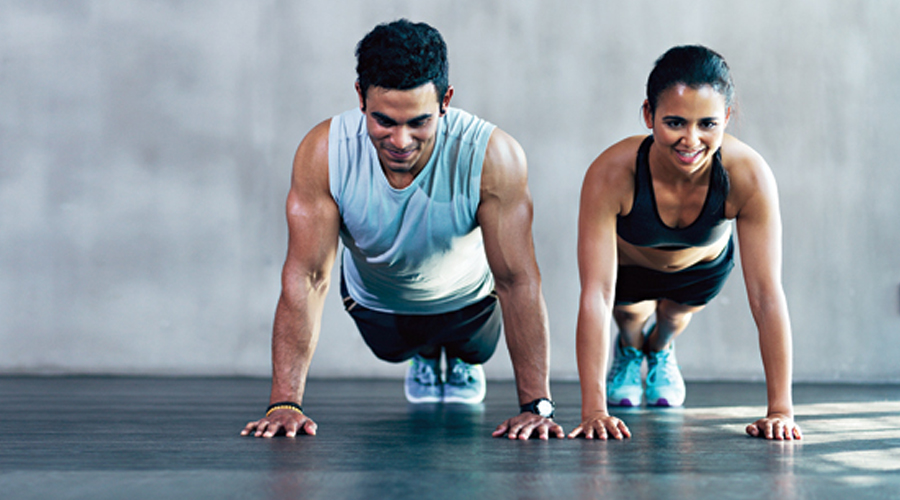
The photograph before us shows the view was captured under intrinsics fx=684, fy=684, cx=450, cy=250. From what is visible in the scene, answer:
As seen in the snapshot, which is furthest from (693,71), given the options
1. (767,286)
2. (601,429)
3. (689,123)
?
(601,429)

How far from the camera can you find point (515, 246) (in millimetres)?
1611

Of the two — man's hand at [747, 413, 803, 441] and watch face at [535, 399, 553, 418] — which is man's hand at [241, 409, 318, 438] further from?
man's hand at [747, 413, 803, 441]

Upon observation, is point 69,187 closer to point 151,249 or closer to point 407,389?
point 151,249

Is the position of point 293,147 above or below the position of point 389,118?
above

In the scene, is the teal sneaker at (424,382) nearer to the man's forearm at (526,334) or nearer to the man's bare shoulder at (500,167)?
the man's forearm at (526,334)

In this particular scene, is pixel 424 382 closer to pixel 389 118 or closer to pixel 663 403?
pixel 663 403

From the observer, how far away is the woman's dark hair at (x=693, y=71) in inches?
55.1

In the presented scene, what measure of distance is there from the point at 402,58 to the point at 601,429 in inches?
33.4

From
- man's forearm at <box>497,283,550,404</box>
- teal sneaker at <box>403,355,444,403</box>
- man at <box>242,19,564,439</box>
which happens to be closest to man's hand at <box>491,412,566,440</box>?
man at <box>242,19,564,439</box>

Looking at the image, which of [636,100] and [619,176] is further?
[636,100]

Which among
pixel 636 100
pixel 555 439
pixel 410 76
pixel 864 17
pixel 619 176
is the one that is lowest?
pixel 555 439

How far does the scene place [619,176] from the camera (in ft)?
5.26

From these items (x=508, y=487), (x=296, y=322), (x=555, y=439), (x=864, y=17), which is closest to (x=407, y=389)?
(x=296, y=322)

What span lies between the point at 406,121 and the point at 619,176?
53 centimetres
